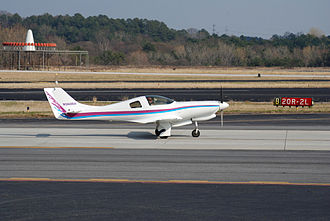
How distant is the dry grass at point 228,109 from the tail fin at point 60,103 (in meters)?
10.5

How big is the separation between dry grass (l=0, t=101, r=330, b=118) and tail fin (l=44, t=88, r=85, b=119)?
10.5 meters

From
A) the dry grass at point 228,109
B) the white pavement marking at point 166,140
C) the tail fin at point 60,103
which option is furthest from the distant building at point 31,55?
the tail fin at point 60,103

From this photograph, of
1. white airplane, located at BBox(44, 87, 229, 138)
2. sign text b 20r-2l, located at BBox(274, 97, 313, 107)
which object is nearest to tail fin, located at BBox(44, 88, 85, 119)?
white airplane, located at BBox(44, 87, 229, 138)

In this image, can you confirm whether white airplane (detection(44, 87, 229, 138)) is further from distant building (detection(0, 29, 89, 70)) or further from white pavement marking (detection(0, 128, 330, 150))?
distant building (detection(0, 29, 89, 70))

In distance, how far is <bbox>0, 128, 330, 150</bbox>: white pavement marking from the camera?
807 inches

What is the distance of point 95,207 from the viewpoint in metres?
11.3

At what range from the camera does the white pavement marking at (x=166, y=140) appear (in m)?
20.5

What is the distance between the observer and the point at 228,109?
3519 centimetres

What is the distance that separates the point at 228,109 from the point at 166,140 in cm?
1400

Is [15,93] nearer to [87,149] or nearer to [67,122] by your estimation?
[67,122]

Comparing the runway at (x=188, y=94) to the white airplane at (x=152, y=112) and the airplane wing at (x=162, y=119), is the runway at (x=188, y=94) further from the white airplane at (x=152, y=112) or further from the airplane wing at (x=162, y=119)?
the airplane wing at (x=162, y=119)

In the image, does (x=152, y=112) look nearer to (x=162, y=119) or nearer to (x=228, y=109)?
(x=162, y=119)

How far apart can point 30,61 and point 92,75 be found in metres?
34.3

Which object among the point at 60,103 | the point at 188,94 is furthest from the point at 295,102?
the point at 60,103
